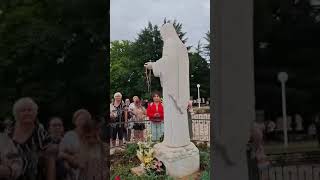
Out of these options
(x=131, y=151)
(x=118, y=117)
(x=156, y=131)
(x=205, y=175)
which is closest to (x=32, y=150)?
(x=205, y=175)

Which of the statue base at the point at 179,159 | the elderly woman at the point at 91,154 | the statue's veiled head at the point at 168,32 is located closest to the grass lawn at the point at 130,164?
the statue base at the point at 179,159

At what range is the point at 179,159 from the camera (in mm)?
7426

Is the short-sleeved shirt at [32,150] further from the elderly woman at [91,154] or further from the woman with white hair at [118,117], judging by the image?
the woman with white hair at [118,117]

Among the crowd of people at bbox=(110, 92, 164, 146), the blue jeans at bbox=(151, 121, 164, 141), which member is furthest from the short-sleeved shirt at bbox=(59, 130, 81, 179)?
the blue jeans at bbox=(151, 121, 164, 141)

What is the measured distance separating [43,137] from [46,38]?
78cm

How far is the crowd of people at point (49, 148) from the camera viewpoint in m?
3.88

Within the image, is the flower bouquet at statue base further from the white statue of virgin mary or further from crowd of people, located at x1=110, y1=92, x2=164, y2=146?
crowd of people, located at x1=110, y1=92, x2=164, y2=146

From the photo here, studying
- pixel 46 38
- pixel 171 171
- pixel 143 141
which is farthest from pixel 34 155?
pixel 143 141

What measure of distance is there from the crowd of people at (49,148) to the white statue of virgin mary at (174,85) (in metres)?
3.37

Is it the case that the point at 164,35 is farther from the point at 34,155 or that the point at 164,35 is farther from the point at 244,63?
the point at 34,155

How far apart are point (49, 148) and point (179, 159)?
3.64 meters

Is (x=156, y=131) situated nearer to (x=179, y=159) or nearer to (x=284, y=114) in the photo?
(x=179, y=159)

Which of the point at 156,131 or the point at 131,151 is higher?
the point at 156,131

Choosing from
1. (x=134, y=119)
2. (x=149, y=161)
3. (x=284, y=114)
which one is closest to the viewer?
(x=284, y=114)
